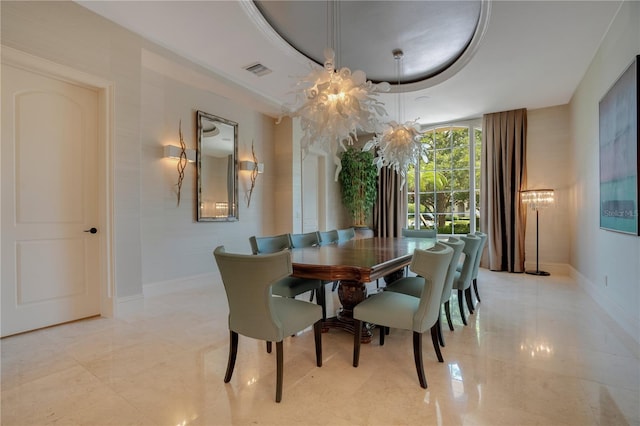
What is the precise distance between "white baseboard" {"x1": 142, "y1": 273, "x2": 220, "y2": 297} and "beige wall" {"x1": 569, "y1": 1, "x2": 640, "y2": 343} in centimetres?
479

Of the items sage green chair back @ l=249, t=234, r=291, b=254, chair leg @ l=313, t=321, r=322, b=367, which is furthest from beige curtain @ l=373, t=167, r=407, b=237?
chair leg @ l=313, t=321, r=322, b=367

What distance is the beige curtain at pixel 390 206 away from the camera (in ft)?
22.4

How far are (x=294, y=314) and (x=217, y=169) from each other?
337cm

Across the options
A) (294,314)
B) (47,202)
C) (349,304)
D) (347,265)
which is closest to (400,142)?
(349,304)

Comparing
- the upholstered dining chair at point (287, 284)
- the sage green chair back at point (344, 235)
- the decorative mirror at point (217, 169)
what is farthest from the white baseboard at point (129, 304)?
the sage green chair back at point (344, 235)

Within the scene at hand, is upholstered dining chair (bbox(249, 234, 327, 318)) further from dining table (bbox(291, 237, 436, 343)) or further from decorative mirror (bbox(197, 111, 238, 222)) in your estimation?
decorative mirror (bbox(197, 111, 238, 222))

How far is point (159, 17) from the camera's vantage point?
117 inches

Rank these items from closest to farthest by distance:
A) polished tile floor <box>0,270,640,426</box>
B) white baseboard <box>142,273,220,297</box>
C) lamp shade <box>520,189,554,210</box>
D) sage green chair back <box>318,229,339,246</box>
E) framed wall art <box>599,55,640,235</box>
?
polished tile floor <box>0,270,640,426</box> → framed wall art <box>599,55,640,235</box> → sage green chair back <box>318,229,339,246</box> → white baseboard <box>142,273,220,297</box> → lamp shade <box>520,189,554,210</box>

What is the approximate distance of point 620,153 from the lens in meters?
2.73

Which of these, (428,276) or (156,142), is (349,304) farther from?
(156,142)

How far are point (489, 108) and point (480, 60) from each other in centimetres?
202

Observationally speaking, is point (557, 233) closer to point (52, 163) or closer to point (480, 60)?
point (480, 60)

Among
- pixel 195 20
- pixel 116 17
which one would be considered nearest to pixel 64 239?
pixel 116 17

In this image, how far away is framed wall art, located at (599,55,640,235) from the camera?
2447 millimetres
